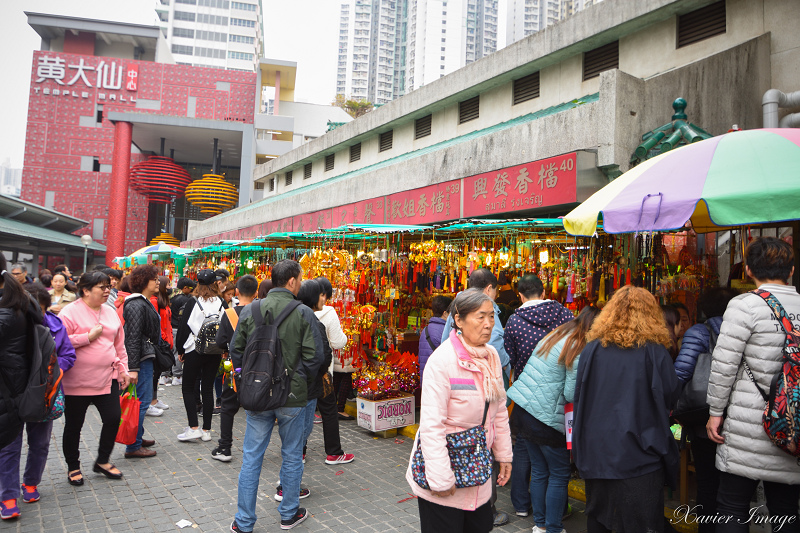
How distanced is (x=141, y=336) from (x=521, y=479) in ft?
13.7

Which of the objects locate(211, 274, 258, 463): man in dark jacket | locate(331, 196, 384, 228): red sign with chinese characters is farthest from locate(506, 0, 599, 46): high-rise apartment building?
locate(211, 274, 258, 463): man in dark jacket

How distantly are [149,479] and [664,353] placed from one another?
4.76 meters

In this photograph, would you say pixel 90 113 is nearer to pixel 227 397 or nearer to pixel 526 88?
pixel 526 88

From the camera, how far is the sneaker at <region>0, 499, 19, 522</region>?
151 inches

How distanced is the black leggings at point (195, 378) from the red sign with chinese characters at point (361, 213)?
18.5 feet

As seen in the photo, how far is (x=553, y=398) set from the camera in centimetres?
358

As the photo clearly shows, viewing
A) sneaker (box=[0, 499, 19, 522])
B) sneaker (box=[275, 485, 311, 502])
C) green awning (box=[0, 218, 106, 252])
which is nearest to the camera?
sneaker (box=[0, 499, 19, 522])

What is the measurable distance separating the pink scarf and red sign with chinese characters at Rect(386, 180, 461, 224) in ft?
19.8

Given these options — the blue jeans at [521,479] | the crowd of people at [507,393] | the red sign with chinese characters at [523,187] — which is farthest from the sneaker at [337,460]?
the red sign with chinese characters at [523,187]

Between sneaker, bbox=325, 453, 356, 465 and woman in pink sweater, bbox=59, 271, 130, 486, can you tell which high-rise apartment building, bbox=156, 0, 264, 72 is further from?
sneaker, bbox=325, 453, 356, 465

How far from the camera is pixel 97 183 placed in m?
30.1

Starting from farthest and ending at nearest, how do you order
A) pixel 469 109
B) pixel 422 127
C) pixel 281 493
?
pixel 422 127
pixel 469 109
pixel 281 493

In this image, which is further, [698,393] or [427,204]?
[427,204]

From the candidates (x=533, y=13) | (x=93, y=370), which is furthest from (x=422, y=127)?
(x=533, y=13)
